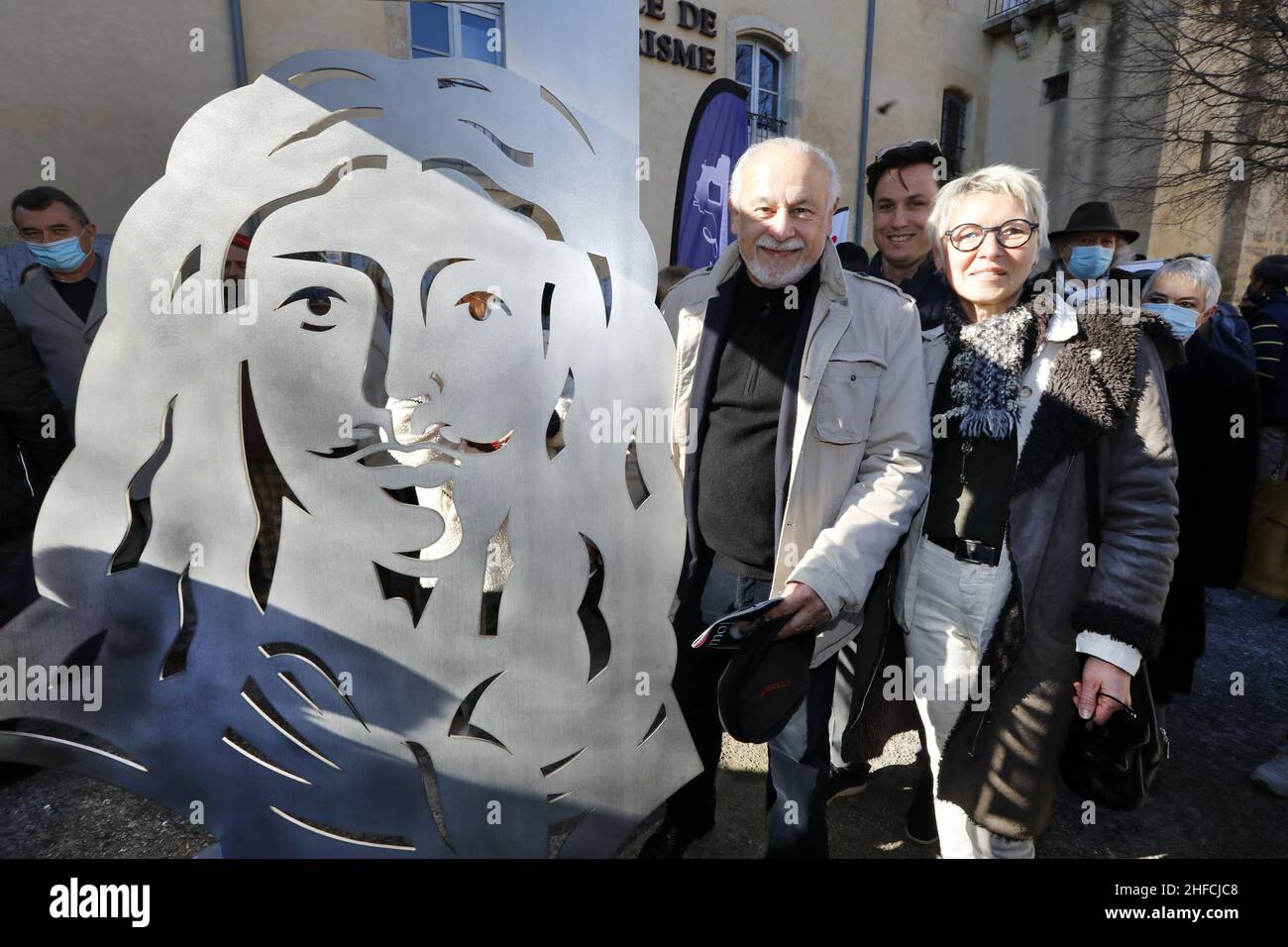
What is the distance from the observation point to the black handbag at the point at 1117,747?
4.82ft

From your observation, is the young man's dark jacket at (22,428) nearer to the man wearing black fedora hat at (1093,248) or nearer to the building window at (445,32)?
the man wearing black fedora hat at (1093,248)

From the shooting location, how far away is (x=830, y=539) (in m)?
1.59

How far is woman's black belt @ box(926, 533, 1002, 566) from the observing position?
5.22 ft

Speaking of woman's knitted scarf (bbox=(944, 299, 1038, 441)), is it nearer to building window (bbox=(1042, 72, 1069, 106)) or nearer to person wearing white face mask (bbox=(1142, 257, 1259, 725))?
person wearing white face mask (bbox=(1142, 257, 1259, 725))

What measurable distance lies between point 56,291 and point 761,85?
9025mm

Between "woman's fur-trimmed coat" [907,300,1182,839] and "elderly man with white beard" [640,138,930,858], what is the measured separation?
0.92 ft

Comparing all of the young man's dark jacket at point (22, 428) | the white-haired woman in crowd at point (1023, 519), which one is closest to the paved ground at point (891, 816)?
the white-haired woman in crowd at point (1023, 519)

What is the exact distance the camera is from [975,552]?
1.61 metres

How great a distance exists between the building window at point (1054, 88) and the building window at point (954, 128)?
145cm

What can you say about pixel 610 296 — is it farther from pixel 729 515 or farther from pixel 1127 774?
pixel 1127 774

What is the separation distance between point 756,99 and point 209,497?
9615 millimetres

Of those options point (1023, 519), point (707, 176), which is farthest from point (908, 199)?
point (1023, 519)

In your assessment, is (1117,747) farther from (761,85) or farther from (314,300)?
(761,85)

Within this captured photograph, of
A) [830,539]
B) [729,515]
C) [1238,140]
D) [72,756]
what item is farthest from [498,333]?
[1238,140]
